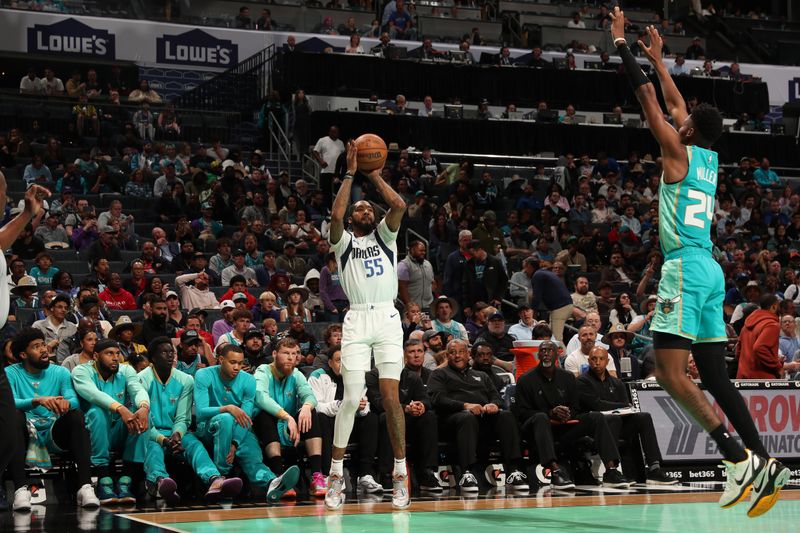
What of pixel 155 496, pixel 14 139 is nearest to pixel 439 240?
pixel 14 139

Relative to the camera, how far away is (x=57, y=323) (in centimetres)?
1242

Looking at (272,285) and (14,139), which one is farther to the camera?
(14,139)

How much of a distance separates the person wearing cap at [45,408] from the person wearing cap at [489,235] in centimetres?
967

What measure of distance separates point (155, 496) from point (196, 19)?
1778 cm

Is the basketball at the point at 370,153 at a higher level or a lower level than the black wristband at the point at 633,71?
lower

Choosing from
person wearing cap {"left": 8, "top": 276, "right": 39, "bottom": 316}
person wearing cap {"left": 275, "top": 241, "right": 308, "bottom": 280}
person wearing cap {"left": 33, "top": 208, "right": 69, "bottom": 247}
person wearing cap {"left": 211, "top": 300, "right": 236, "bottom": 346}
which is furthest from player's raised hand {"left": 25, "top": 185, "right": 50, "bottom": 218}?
person wearing cap {"left": 275, "top": 241, "right": 308, "bottom": 280}

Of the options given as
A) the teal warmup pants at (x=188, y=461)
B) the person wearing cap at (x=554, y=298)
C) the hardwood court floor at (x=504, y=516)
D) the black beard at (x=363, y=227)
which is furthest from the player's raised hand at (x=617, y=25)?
the person wearing cap at (x=554, y=298)

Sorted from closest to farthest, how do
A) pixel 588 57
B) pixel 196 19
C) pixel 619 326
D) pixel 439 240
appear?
1. pixel 619 326
2. pixel 439 240
3. pixel 196 19
4. pixel 588 57

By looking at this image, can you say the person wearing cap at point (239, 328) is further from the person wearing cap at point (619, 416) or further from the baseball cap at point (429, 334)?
the person wearing cap at point (619, 416)

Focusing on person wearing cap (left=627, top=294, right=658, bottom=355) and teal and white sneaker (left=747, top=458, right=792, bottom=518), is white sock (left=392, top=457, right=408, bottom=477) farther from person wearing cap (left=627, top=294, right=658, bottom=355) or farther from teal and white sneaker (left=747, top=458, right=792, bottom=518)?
person wearing cap (left=627, top=294, right=658, bottom=355)

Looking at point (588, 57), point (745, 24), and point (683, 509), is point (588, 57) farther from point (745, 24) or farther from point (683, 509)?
point (683, 509)

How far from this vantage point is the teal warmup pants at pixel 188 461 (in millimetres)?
9648

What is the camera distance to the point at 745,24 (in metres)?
32.9

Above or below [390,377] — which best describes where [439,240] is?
above
